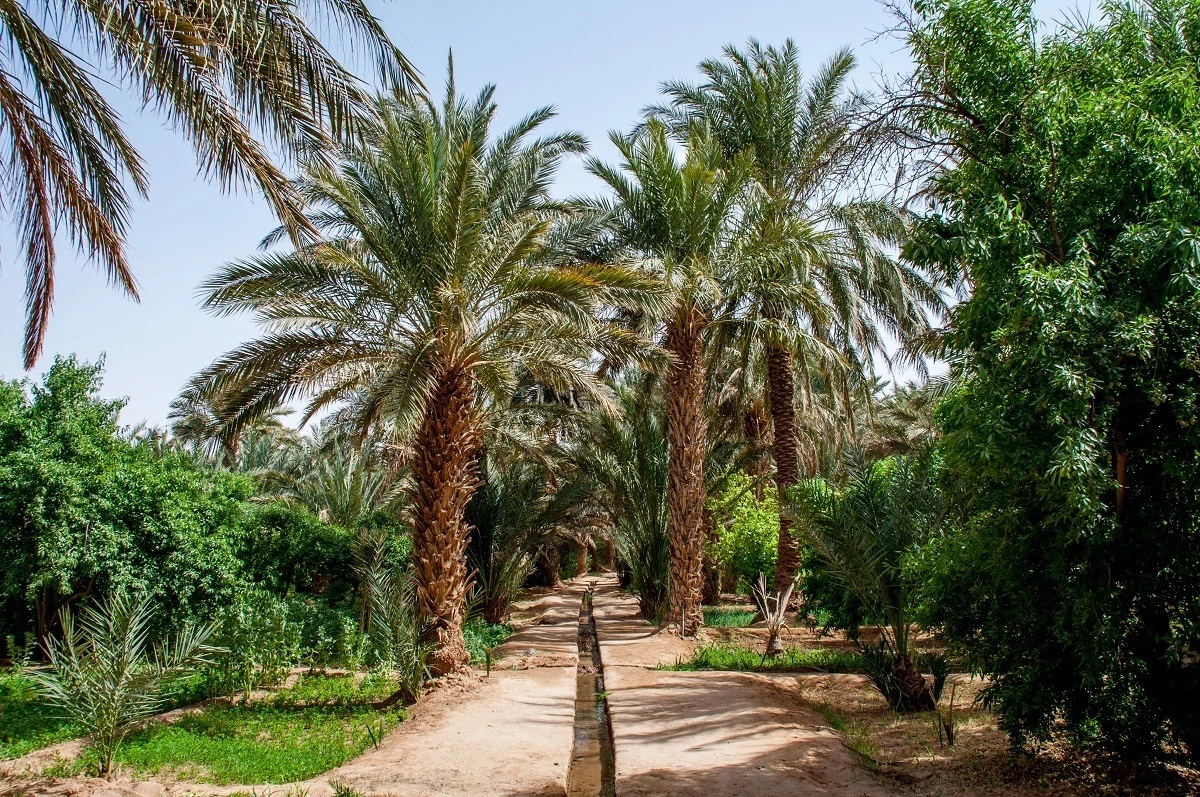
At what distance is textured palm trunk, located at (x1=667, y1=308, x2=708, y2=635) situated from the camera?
48.2 ft

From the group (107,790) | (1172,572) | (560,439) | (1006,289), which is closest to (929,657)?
(1172,572)

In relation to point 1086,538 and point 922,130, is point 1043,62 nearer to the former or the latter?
point 922,130

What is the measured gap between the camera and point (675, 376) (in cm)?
1498

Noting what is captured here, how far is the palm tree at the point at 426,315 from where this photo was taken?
9938 millimetres

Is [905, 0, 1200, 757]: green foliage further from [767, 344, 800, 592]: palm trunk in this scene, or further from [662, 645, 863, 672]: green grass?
[767, 344, 800, 592]: palm trunk

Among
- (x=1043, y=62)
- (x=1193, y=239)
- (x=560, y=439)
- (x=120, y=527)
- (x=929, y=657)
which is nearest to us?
(x=1193, y=239)

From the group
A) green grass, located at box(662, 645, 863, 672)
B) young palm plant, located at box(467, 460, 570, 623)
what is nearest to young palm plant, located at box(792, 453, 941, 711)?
green grass, located at box(662, 645, 863, 672)

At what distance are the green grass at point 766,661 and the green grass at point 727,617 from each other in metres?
4.02

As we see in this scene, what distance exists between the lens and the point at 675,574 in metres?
14.8

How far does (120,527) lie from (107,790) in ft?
18.1

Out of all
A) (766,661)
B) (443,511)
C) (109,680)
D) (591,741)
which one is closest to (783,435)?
(766,661)

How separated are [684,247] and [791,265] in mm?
2011

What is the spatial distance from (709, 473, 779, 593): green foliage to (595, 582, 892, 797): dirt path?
8.54 metres

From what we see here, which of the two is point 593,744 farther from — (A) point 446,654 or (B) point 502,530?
(B) point 502,530
